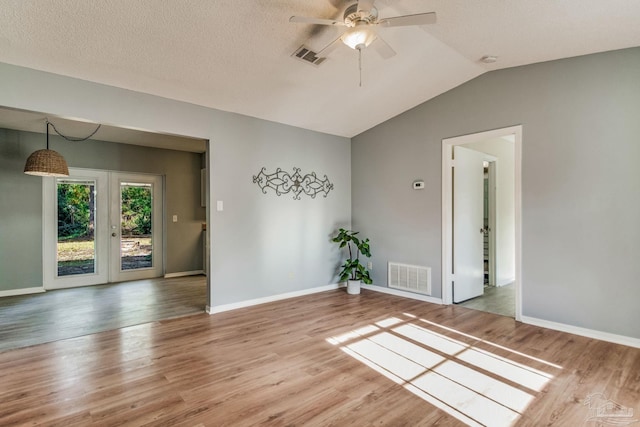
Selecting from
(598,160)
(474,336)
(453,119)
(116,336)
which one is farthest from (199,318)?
(598,160)

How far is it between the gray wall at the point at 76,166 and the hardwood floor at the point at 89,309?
0.64 m

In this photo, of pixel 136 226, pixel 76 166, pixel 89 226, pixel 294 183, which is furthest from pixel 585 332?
pixel 76 166

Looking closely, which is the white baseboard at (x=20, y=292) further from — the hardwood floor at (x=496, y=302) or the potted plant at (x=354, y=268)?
the hardwood floor at (x=496, y=302)

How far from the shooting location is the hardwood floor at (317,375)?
2035 mm

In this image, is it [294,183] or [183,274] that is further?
[183,274]

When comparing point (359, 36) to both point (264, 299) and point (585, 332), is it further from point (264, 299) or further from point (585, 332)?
point (585, 332)

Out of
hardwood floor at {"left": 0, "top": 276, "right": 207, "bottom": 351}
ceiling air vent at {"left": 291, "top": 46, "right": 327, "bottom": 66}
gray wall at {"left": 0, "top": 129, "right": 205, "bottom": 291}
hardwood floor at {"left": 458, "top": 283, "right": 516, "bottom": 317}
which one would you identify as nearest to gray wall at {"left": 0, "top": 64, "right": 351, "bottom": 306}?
hardwood floor at {"left": 0, "top": 276, "right": 207, "bottom": 351}

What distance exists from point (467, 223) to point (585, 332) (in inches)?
72.8

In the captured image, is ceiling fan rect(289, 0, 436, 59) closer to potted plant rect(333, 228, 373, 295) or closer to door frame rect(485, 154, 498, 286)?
potted plant rect(333, 228, 373, 295)

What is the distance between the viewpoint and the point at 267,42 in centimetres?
301

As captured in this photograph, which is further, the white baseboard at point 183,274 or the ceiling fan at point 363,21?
the white baseboard at point 183,274

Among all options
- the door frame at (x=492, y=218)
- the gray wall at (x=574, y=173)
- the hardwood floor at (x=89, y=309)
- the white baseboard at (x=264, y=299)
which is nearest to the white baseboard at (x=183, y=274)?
the hardwood floor at (x=89, y=309)

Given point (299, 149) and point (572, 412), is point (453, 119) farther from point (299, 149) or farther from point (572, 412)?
point (572, 412)

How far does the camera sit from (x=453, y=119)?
4.34 m
